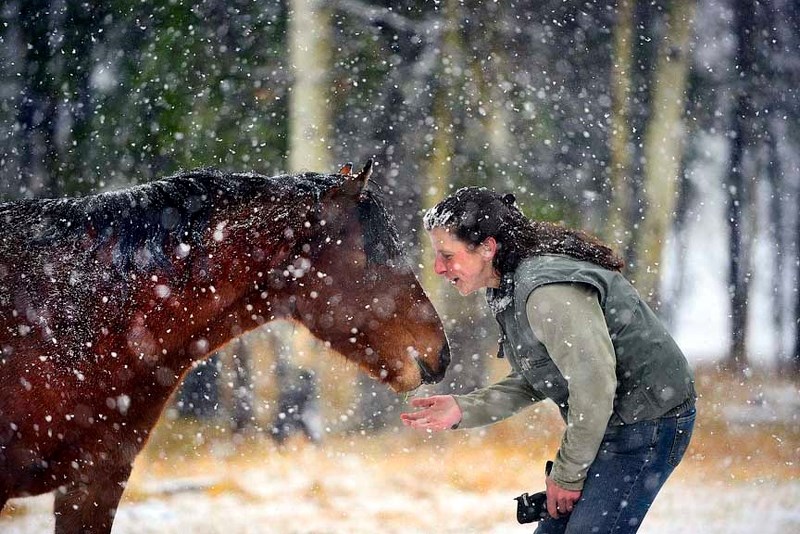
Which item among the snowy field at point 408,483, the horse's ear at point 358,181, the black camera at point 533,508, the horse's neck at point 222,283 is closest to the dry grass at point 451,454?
the snowy field at point 408,483

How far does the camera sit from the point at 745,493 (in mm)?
5656

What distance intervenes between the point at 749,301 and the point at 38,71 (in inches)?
362

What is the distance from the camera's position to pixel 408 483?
19.6 feet

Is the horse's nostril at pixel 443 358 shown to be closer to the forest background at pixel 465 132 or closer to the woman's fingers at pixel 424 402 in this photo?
the woman's fingers at pixel 424 402

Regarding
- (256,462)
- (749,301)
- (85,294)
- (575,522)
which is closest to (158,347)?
(85,294)

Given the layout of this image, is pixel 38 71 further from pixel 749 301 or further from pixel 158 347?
pixel 749 301

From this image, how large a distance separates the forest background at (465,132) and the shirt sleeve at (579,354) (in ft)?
12.5

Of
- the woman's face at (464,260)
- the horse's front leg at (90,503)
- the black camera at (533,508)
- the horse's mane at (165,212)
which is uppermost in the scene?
the horse's mane at (165,212)

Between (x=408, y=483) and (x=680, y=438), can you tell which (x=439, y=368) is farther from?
(x=408, y=483)

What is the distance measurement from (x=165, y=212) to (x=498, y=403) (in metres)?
1.27

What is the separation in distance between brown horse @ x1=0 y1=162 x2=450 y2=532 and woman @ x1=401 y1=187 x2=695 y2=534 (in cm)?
36

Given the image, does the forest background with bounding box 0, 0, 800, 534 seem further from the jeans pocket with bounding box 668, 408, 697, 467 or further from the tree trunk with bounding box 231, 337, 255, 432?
the jeans pocket with bounding box 668, 408, 697, 467

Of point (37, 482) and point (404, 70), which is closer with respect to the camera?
point (37, 482)

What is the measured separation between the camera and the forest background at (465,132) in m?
6.12
